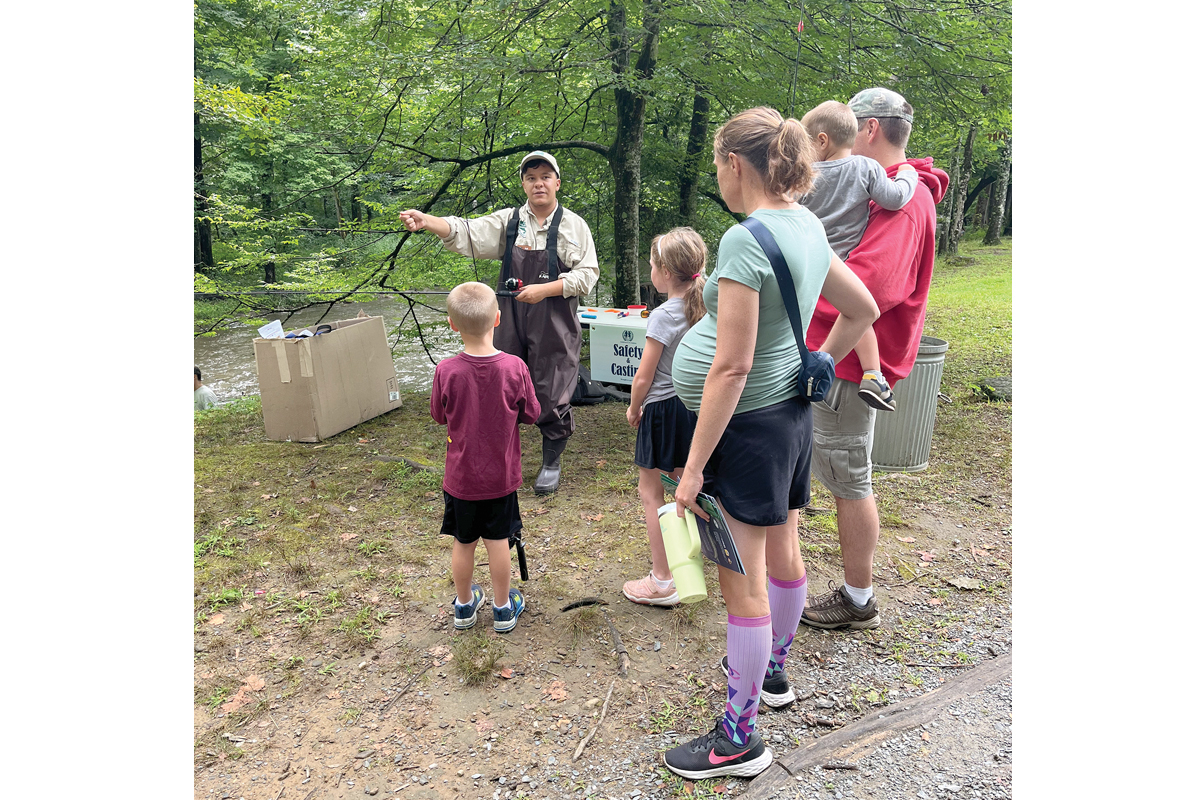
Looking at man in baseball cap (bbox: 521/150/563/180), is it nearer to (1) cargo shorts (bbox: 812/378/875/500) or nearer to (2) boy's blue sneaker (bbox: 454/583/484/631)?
(1) cargo shorts (bbox: 812/378/875/500)

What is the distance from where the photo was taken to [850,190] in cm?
246

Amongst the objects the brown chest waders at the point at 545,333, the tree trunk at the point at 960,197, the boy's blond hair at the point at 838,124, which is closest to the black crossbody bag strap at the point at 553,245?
the brown chest waders at the point at 545,333

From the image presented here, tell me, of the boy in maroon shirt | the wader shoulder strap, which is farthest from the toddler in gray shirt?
the wader shoulder strap

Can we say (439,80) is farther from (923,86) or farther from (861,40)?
(923,86)

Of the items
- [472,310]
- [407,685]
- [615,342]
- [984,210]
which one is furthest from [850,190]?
[984,210]

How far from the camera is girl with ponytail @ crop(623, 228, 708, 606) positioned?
2617 mm

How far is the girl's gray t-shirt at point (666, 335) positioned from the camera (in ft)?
8.84

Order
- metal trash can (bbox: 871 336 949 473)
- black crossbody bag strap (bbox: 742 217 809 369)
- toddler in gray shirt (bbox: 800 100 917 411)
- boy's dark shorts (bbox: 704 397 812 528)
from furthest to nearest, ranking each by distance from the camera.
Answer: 1. metal trash can (bbox: 871 336 949 473)
2. toddler in gray shirt (bbox: 800 100 917 411)
3. boy's dark shorts (bbox: 704 397 812 528)
4. black crossbody bag strap (bbox: 742 217 809 369)

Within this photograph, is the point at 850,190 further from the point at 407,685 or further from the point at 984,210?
→ the point at 984,210

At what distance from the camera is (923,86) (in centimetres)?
536

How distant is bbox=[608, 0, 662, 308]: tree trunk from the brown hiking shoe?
4.17 metres

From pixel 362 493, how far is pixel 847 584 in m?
A: 3.05

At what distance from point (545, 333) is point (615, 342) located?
86.7 inches

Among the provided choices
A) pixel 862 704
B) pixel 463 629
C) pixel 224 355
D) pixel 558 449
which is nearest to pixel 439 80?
pixel 558 449
